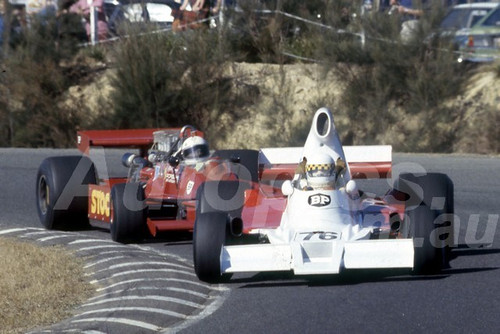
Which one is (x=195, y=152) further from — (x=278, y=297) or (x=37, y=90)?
(x=37, y=90)

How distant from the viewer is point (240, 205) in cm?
1033

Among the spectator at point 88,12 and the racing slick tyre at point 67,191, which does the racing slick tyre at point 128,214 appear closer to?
the racing slick tyre at point 67,191

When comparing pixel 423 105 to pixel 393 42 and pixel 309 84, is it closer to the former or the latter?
pixel 393 42

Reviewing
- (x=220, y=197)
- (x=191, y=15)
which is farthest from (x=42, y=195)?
(x=191, y=15)

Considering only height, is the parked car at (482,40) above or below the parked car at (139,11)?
below

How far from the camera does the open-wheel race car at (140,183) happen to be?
10.8m

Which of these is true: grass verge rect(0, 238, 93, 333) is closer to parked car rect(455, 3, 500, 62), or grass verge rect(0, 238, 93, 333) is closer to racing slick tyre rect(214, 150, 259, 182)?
racing slick tyre rect(214, 150, 259, 182)

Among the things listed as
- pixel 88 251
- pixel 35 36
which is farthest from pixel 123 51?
pixel 88 251

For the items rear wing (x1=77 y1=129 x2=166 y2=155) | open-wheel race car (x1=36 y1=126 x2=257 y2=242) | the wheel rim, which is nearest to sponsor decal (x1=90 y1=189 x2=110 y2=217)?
open-wheel race car (x1=36 y1=126 x2=257 y2=242)

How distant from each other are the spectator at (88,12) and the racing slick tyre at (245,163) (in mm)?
15189

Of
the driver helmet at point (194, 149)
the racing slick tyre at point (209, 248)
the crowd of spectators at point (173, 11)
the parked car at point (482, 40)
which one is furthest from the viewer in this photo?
the crowd of spectators at point (173, 11)

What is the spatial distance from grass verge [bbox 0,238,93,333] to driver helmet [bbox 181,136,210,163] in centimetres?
179

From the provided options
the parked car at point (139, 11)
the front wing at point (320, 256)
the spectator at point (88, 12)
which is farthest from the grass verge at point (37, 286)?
the spectator at point (88, 12)

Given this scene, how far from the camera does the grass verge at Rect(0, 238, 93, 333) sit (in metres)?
7.55
